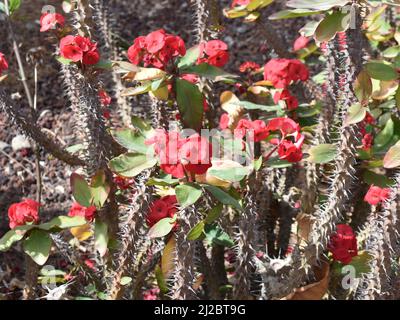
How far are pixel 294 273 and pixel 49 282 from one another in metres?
0.82

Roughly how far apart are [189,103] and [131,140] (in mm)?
197

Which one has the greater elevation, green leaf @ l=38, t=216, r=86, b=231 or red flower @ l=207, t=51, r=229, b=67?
red flower @ l=207, t=51, r=229, b=67

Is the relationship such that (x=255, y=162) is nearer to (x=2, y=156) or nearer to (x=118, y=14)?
(x=2, y=156)

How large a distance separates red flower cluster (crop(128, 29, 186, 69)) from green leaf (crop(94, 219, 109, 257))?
0.48m

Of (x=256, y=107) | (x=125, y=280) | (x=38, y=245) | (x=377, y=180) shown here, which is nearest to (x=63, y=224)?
(x=38, y=245)

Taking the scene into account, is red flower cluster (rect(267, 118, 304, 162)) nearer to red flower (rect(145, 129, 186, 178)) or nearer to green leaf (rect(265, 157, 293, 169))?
green leaf (rect(265, 157, 293, 169))

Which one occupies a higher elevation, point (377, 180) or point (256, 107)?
point (256, 107)

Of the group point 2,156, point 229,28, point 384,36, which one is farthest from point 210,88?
point 229,28

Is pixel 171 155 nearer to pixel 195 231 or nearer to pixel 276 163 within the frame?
pixel 195 231

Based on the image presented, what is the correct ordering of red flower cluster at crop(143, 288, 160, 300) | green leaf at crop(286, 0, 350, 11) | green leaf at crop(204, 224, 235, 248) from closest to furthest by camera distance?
1. green leaf at crop(286, 0, 350, 11)
2. green leaf at crop(204, 224, 235, 248)
3. red flower cluster at crop(143, 288, 160, 300)

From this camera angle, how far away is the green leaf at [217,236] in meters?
1.79

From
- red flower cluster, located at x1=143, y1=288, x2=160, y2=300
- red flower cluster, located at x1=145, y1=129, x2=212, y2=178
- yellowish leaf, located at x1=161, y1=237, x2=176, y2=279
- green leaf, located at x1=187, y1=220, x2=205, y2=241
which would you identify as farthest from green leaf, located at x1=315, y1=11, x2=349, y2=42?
red flower cluster, located at x1=143, y1=288, x2=160, y2=300

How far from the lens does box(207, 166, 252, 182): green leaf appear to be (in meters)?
1.30

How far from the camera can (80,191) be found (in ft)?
5.34
